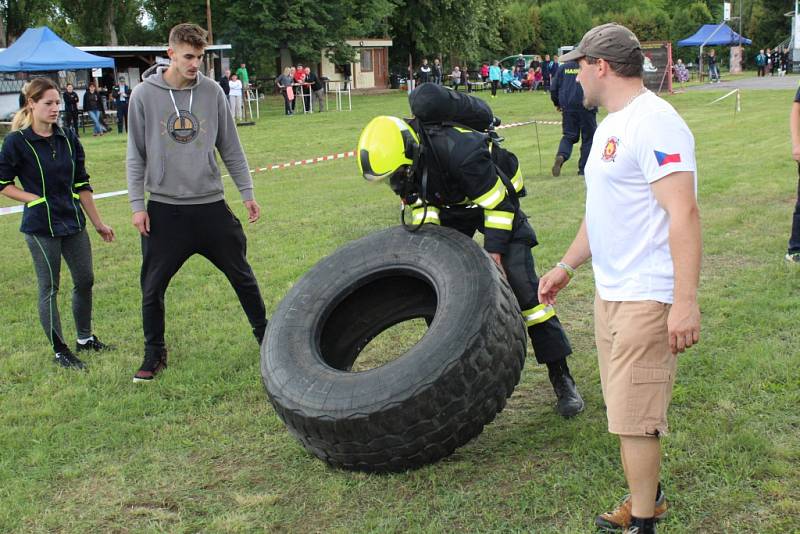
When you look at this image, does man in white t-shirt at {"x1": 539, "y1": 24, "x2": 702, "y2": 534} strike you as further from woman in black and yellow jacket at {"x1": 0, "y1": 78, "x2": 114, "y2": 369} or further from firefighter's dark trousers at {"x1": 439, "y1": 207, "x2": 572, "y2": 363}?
woman in black and yellow jacket at {"x1": 0, "y1": 78, "x2": 114, "y2": 369}

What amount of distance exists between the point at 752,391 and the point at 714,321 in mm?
1220

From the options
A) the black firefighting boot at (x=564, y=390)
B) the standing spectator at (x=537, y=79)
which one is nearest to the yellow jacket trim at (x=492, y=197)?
the black firefighting boot at (x=564, y=390)

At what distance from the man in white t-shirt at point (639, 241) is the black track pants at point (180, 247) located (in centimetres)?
277

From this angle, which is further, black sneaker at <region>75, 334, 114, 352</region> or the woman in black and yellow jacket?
black sneaker at <region>75, 334, 114, 352</region>

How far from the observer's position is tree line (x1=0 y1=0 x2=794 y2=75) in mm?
39906

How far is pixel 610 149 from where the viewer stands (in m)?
2.81

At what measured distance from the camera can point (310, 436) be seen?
3.63m

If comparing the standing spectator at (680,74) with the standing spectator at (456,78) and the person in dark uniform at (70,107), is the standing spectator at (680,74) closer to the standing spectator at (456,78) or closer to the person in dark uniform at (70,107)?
the standing spectator at (456,78)

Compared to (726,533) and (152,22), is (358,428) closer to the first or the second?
(726,533)

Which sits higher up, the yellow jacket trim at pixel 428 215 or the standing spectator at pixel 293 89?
the standing spectator at pixel 293 89

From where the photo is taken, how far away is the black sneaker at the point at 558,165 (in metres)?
12.1

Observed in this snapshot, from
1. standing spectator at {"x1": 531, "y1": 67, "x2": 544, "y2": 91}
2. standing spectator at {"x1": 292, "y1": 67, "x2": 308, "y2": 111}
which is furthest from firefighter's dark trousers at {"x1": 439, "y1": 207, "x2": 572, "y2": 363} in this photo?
standing spectator at {"x1": 531, "y1": 67, "x2": 544, "y2": 91}

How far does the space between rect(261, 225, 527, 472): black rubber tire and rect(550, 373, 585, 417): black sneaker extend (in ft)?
2.10

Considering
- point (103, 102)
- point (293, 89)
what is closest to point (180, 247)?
point (103, 102)
